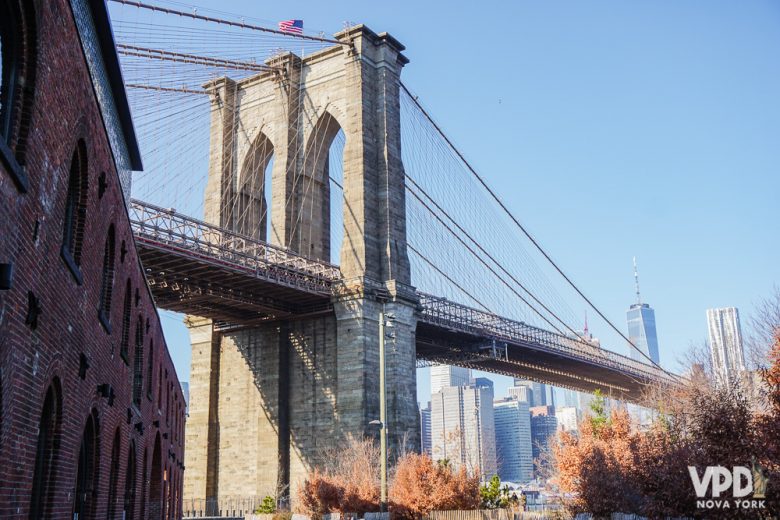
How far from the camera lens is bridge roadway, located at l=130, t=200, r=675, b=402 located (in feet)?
131

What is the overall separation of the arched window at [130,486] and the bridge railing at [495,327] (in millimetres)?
35155

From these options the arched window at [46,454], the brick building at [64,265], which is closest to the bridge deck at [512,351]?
the brick building at [64,265]

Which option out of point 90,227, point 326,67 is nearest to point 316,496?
point 90,227

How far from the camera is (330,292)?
47.7 metres

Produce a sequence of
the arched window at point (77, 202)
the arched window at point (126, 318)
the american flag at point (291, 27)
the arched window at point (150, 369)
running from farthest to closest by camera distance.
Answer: the american flag at point (291, 27), the arched window at point (150, 369), the arched window at point (126, 318), the arched window at point (77, 202)

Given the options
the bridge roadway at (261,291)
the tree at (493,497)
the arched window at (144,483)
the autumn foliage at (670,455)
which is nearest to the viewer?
the autumn foliage at (670,455)

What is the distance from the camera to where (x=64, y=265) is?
1038 centimetres

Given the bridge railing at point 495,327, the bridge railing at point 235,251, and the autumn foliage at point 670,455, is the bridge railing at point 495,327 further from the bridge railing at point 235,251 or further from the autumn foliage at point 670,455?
the autumn foliage at point 670,455

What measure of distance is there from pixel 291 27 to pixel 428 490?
33.3 metres

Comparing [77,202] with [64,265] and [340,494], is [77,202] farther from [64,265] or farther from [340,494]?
[340,494]

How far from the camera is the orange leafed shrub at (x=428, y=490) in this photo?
29.0 meters

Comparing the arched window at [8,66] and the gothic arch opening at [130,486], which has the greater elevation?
the arched window at [8,66]

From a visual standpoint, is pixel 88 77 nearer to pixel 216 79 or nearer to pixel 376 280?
pixel 376 280

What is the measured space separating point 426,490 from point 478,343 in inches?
1397
